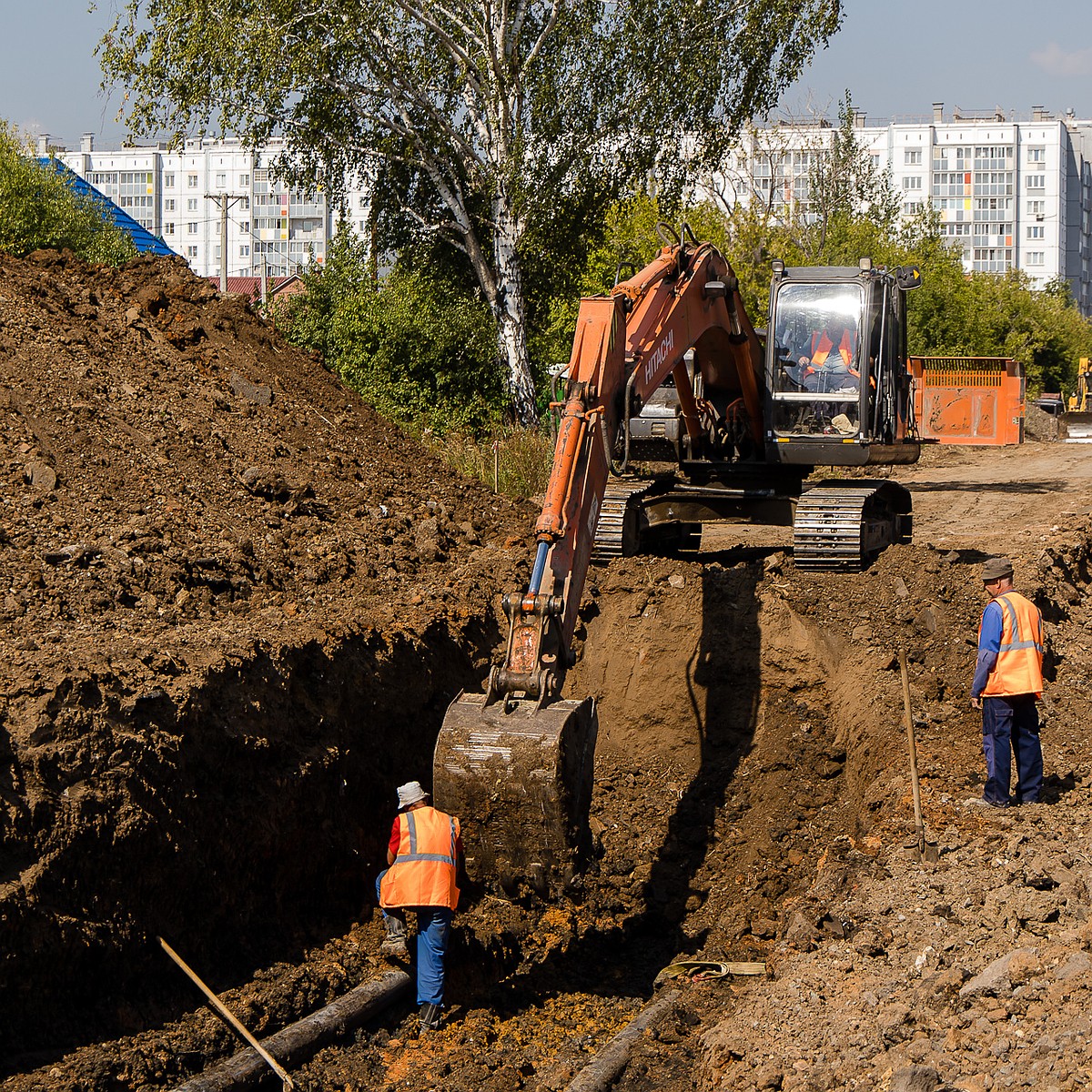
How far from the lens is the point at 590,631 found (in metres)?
11.3

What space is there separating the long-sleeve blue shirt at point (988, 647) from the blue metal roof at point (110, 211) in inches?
1121

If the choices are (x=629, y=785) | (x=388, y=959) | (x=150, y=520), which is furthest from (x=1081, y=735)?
(x=150, y=520)

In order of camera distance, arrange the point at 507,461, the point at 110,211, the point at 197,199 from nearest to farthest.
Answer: the point at 507,461 < the point at 110,211 < the point at 197,199

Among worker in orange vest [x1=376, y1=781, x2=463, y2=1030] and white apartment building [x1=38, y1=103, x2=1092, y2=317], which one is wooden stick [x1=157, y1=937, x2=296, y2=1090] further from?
Answer: white apartment building [x1=38, y1=103, x2=1092, y2=317]

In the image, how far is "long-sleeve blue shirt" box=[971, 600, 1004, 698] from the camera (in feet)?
27.3

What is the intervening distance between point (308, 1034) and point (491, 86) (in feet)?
55.8

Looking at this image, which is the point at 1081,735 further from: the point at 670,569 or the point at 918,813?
the point at 670,569

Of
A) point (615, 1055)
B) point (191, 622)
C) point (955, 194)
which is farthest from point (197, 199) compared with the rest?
point (615, 1055)

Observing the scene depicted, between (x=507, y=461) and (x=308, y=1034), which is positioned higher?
(x=507, y=461)

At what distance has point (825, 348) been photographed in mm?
11680

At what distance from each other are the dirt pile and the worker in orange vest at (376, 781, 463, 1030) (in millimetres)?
1013

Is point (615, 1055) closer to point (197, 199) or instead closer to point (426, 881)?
point (426, 881)

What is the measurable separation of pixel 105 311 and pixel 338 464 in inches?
118

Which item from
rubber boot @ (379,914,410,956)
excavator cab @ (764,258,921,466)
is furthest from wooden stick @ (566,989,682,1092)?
excavator cab @ (764,258,921,466)
